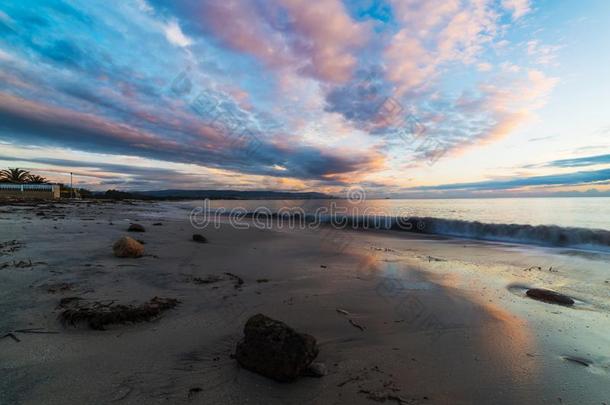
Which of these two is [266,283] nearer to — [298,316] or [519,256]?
[298,316]

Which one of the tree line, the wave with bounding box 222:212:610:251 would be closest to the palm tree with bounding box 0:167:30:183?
the tree line

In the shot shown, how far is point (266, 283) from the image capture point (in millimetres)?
5324

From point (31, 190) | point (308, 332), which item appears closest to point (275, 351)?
point (308, 332)

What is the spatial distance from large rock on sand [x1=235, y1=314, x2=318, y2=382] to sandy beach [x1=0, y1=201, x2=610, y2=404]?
95 millimetres

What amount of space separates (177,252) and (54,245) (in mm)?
2926

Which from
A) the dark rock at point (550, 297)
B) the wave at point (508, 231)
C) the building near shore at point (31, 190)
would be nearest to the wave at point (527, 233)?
the wave at point (508, 231)

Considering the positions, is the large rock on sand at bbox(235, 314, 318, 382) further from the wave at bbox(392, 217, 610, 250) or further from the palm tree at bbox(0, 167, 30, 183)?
the palm tree at bbox(0, 167, 30, 183)

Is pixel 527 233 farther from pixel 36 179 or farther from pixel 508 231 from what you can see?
pixel 36 179

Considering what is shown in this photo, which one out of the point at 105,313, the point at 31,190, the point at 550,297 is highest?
the point at 31,190

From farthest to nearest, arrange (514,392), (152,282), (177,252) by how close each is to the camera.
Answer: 1. (177,252)
2. (152,282)
3. (514,392)

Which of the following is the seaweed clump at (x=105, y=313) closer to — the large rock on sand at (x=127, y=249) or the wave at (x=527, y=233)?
the large rock on sand at (x=127, y=249)

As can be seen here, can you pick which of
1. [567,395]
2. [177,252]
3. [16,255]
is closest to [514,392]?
[567,395]

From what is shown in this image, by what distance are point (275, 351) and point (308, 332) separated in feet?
3.55

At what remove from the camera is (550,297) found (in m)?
4.90
